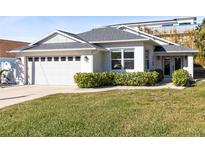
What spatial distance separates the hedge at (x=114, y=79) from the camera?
18969mm

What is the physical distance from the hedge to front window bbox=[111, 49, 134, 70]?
135 cm

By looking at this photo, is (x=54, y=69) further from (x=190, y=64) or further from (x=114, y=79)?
(x=190, y=64)

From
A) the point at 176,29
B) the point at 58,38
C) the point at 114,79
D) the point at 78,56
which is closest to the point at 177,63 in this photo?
the point at 176,29

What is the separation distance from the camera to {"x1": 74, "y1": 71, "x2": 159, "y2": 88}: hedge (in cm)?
1897

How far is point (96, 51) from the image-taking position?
67.5 ft

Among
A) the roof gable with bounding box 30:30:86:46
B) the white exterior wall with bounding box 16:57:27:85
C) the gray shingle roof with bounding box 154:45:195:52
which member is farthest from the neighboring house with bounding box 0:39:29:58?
the gray shingle roof with bounding box 154:45:195:52

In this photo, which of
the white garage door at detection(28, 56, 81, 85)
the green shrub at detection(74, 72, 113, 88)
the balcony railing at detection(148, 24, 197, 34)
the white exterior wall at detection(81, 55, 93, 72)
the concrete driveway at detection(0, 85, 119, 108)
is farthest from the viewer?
the balcony railing at detection(148, 24, 197, 34)

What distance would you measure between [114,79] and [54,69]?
4.76 m

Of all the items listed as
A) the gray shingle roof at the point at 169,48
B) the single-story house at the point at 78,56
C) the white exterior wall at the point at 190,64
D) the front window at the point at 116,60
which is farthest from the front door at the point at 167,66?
the front window at the point at 116,60

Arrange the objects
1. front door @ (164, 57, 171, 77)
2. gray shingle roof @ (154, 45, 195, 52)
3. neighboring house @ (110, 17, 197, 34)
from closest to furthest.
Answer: gray shingle roof @ (154, 45, 195, 52) → front door @ (164, 57, 171, 77) → neighboring house @ (110, 17, 197, 34)

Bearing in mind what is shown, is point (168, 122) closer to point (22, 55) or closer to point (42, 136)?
point (42, 136)

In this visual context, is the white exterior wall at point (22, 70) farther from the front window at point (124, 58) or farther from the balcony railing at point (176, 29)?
the balcony railing at point (176, 29)

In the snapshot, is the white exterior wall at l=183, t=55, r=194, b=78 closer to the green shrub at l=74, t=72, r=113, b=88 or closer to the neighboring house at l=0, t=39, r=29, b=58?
the green shrub at l=74, t=72, r=113, b=88

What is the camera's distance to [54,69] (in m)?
21.5
